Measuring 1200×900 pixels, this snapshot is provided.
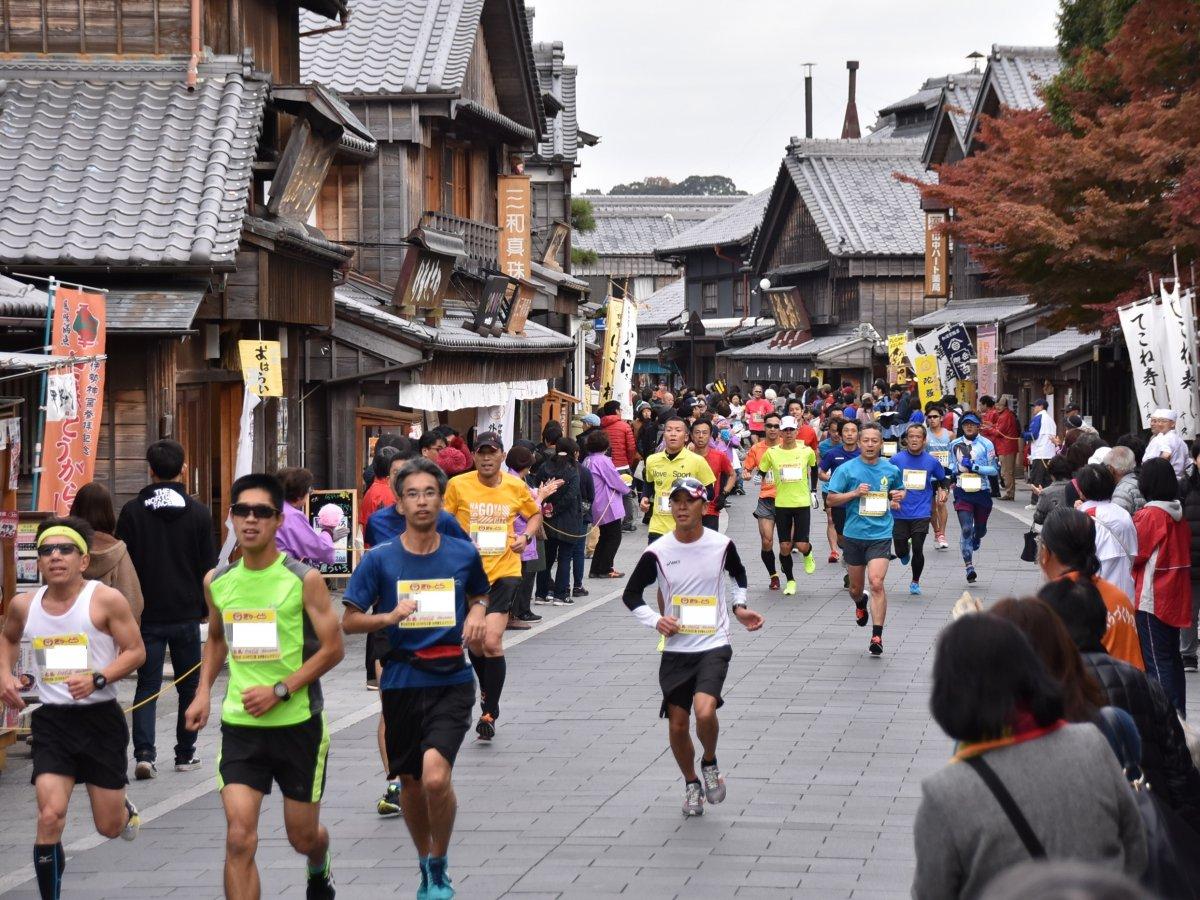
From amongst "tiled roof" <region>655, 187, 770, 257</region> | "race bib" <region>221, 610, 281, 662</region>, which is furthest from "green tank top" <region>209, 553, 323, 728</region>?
"tiled roof" <region>655, 187, 770, 257</region>

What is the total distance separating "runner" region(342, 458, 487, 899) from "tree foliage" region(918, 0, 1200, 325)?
14.1 metres

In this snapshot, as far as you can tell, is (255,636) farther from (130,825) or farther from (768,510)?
(768,510)

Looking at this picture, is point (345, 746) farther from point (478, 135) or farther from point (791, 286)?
point (791, 286)

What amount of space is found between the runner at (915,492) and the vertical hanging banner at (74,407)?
8169 mm

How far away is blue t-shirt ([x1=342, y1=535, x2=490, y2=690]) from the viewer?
7277mm

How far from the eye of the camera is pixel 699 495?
28.4 ft

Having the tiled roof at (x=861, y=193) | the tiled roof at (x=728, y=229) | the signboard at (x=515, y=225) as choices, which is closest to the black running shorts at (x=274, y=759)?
the signboard at (x=515, y=225)

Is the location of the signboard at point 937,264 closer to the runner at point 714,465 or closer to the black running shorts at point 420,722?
the runner at point 714,465

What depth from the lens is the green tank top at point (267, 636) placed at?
21.6 feet

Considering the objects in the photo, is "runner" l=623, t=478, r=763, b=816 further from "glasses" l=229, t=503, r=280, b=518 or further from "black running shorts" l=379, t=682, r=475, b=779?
"glasses" l=229, t=503, r=280, b=518

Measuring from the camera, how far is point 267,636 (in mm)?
6586

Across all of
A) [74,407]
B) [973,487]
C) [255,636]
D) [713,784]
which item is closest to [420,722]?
[255,636]

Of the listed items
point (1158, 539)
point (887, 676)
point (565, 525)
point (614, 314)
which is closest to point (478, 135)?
point (614, 314)

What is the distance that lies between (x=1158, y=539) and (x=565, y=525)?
8.05 metres
